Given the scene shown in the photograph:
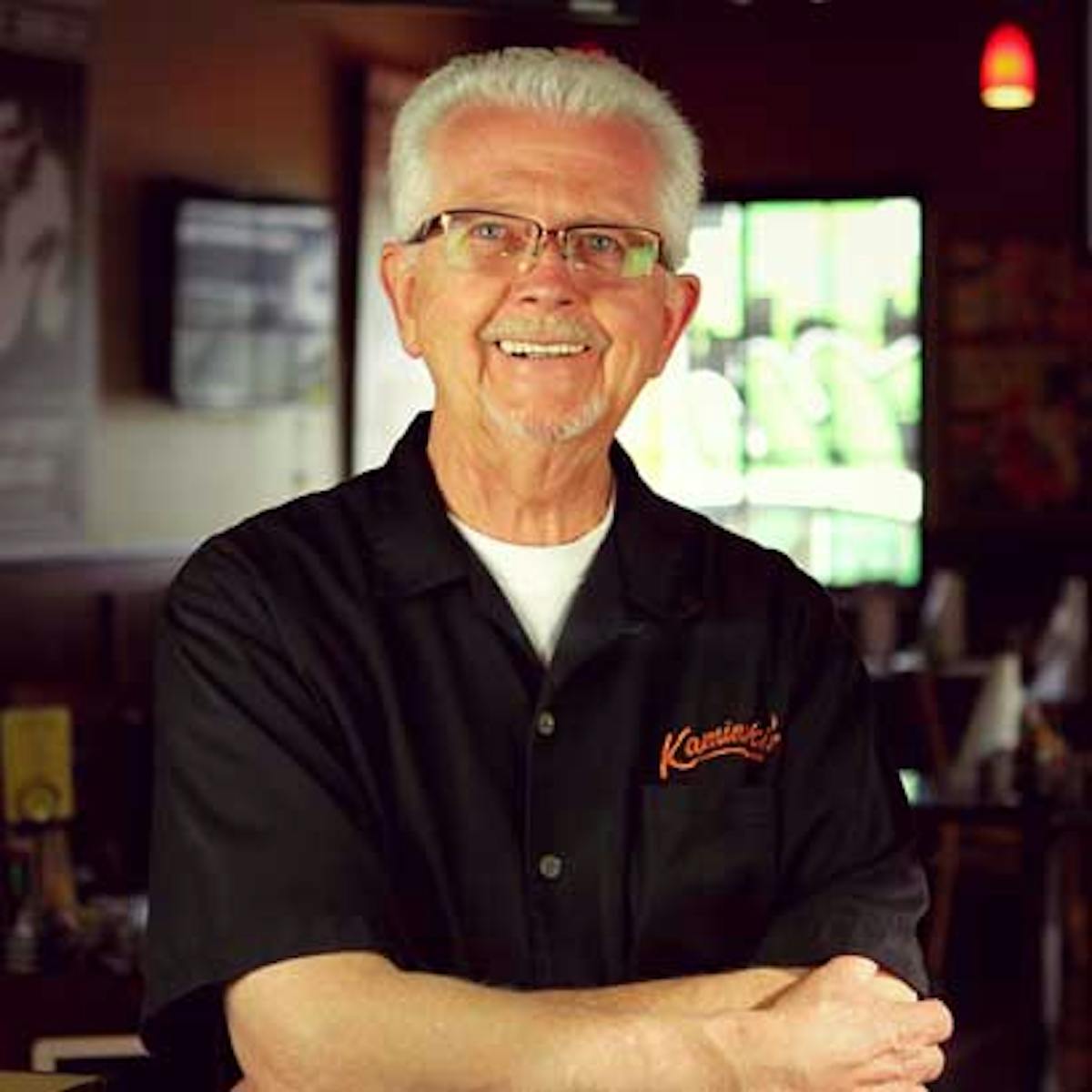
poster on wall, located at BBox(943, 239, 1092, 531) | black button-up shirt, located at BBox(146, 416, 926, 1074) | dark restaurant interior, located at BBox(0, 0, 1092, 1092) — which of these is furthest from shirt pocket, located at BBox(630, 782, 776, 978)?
poster on wall, located at BBox(943, 239, 1092, 531)

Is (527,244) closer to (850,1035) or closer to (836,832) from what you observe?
(836,832)

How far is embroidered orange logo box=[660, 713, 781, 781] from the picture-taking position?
7.69ft

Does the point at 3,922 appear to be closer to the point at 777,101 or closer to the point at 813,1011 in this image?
the point at 813,1011

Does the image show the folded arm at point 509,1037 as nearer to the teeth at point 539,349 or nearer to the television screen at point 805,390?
the teeth at point 539,349

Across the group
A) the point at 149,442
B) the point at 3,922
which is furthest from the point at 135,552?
the point at 3,922

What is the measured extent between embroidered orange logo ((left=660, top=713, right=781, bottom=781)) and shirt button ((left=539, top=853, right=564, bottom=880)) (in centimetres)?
11

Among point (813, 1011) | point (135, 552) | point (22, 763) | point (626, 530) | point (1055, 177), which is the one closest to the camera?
point (813, 1011)

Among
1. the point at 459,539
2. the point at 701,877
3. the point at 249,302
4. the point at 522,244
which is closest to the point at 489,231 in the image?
the point at 522,244

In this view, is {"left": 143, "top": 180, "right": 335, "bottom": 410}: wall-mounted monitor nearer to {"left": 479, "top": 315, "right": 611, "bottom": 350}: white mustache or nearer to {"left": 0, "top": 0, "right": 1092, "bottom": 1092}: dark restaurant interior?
{"left": 0, "top": 0, "right": 1092, "bottom": 1092}: dark restaurant interior

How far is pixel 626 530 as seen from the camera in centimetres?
244

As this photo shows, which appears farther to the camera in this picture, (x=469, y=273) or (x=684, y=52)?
(x=684, y=52)

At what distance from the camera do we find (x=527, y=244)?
228 centimetres

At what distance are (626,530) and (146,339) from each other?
595cm

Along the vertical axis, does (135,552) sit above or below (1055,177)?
below
